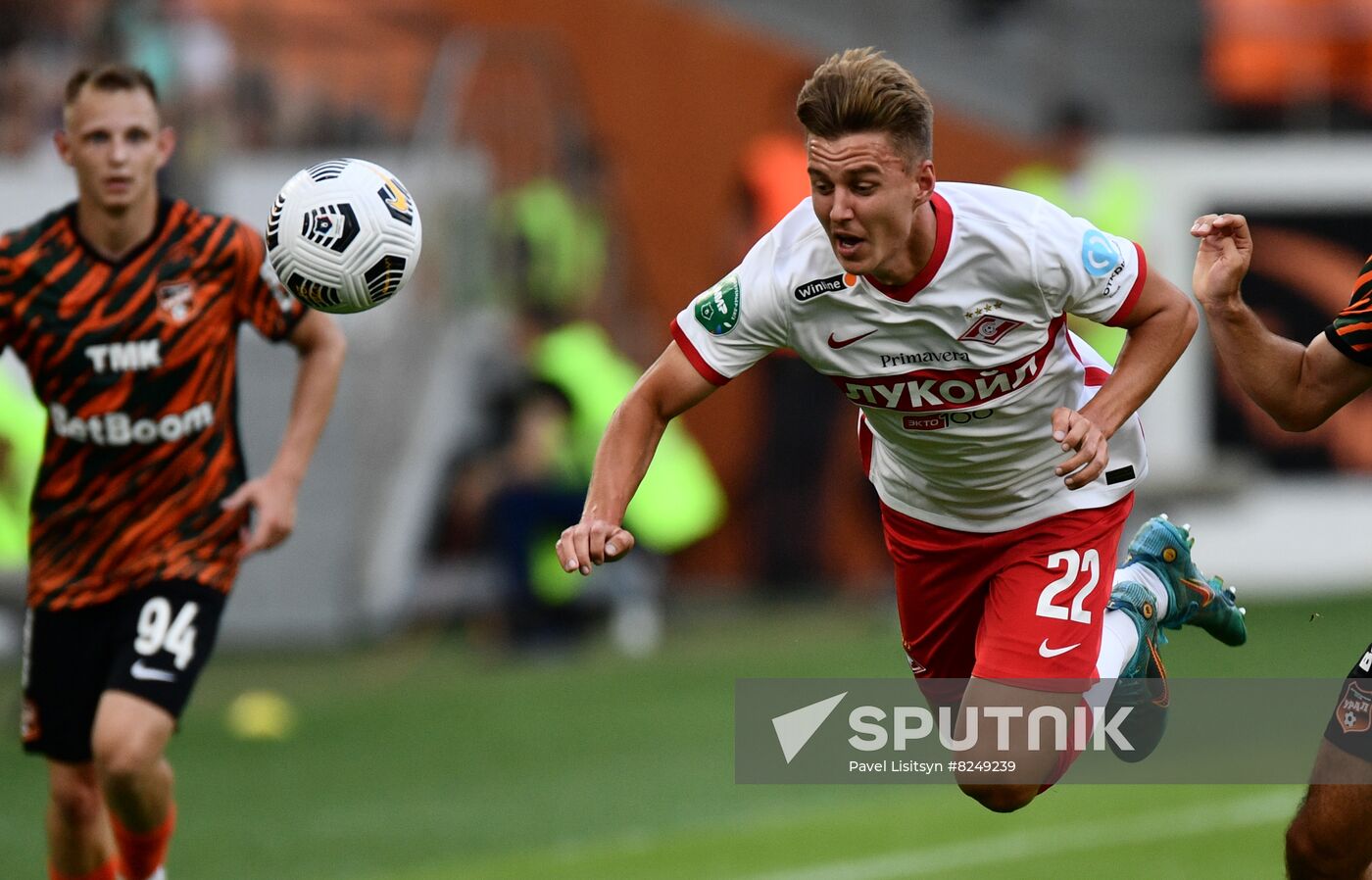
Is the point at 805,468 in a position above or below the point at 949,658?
below

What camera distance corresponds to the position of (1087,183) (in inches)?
715

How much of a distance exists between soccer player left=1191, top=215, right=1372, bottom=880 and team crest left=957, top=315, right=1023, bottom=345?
55 centimetres

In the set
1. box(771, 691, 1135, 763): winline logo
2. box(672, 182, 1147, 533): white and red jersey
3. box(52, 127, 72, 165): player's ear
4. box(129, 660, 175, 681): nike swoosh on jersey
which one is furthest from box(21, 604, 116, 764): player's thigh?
box(771, 691, 1135, 763): winline logo

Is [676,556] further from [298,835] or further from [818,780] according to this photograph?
[298,835]

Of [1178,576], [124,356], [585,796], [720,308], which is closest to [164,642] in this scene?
[124,356]

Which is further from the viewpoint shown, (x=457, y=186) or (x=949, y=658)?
(x=457, y=186)

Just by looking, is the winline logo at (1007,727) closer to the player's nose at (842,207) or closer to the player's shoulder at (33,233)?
the player's nose at (842,207)

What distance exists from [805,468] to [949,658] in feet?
34.2

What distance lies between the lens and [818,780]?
11.5m

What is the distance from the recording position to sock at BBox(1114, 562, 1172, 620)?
271 inches

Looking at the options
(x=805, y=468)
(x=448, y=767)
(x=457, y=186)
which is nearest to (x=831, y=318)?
(x=448, y=767)

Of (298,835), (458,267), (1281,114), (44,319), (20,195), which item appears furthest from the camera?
(1281,114)

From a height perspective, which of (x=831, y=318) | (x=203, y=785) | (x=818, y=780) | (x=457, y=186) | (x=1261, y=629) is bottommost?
(x=1261, y=629)

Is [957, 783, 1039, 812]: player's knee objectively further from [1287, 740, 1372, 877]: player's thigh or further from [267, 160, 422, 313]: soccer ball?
[267, 160, 422, 313]: soccer ball
